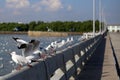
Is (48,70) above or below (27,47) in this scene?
below

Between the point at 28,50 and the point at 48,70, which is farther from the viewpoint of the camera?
the point at 48,70

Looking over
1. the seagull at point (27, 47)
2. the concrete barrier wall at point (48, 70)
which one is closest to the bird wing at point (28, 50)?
the seagull at point (27, 47)

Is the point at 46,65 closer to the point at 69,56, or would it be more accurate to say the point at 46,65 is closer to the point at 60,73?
the point at 60,73

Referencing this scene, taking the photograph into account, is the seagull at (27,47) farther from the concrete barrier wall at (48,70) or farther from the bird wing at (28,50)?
the concrete barrier wall at (48,70)

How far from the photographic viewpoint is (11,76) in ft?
19.1

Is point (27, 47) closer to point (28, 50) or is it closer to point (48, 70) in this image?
point (28, 50)

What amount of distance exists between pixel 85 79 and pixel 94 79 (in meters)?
0.30

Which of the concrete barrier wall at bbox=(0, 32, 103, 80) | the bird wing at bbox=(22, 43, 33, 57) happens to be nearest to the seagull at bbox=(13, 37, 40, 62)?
the bird wing at bbox=(22, 43, 33, 57)

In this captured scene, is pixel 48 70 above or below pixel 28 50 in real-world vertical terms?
below

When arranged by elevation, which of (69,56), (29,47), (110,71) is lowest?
(110,71)

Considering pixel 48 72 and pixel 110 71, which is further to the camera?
pixel 110 71

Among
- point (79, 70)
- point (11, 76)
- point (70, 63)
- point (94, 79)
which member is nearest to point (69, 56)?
point (70, 63)

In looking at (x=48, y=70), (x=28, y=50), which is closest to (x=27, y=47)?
(x=28, y=50)

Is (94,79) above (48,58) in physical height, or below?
below
